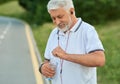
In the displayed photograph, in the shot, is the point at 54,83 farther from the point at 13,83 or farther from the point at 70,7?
the point at 13,83

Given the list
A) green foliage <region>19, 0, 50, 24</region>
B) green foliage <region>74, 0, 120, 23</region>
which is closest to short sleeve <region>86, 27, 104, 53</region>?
green foliage <region>74, 0, 120, 23</region>

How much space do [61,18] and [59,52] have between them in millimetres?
293

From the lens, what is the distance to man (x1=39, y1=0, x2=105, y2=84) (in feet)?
14.0

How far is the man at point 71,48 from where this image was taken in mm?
4277

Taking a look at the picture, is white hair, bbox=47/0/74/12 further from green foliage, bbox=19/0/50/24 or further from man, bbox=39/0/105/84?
green foliage, bbox=19/0/50/24

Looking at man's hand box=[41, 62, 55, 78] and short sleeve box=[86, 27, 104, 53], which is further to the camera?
man's hand box=[41, 62, 55, 78]

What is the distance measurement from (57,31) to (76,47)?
249 mm

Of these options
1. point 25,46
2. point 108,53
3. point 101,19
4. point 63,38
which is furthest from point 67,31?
point 101,19

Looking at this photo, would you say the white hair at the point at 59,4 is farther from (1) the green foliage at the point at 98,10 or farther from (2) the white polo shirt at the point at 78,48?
(1) the green foliage at the point at 98,10

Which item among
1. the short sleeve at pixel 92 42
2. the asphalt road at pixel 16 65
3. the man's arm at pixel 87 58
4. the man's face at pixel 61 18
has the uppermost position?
the man's face at pixel 61 18

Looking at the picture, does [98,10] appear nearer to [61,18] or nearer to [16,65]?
[16,65]

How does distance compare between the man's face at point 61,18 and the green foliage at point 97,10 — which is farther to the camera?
the green foliage at point 97,10

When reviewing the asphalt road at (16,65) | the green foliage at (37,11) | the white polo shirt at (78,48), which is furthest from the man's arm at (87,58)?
the green foliage at (37,11)

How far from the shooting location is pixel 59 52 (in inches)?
170
